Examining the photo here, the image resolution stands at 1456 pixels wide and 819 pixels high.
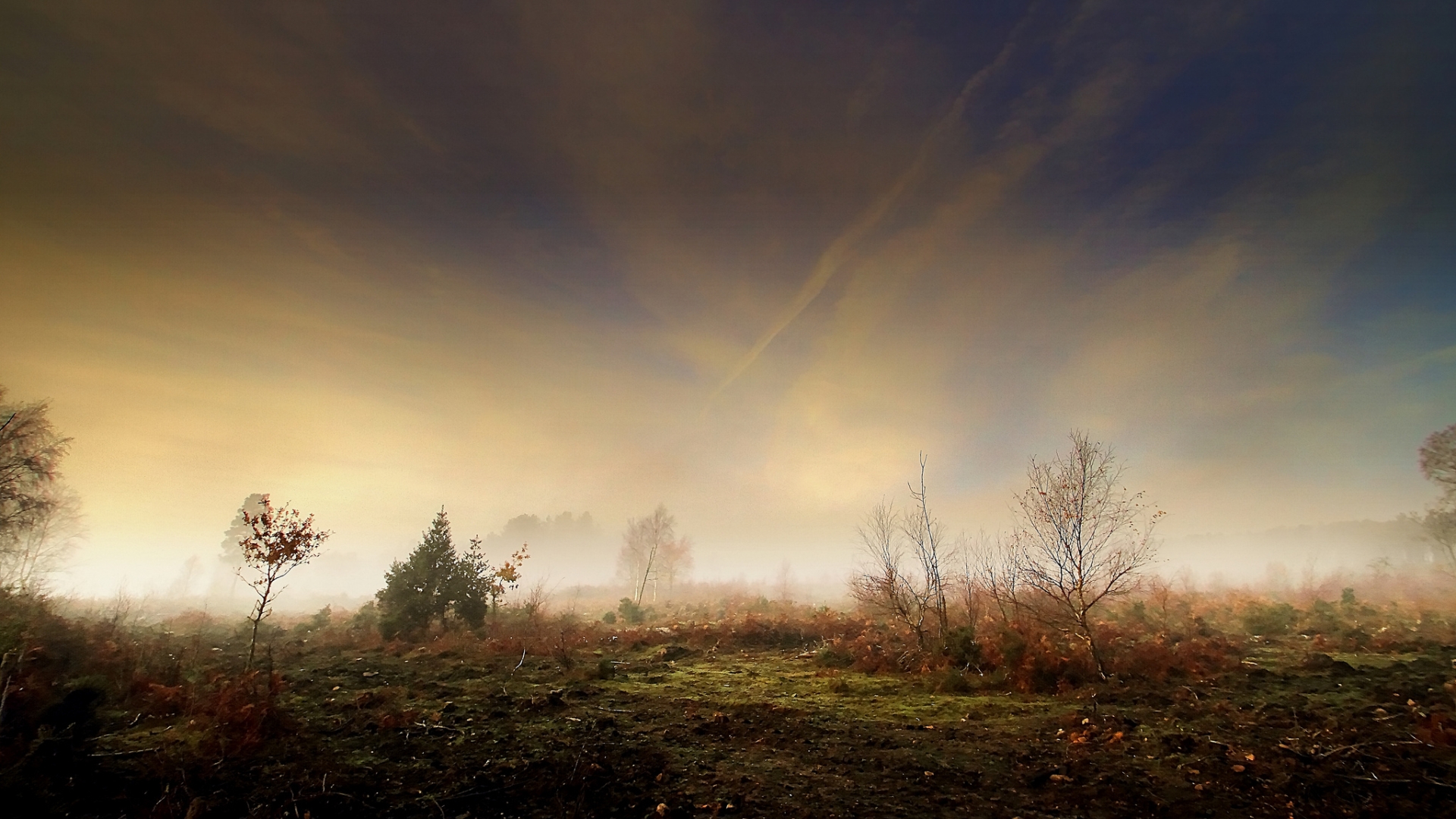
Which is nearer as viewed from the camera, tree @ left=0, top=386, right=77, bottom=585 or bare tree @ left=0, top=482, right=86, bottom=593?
tree @ left=0, top=386, right=77, bottom=585

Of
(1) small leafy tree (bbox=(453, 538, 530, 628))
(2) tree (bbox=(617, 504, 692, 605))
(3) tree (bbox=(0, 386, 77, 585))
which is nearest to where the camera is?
(3) tree (bbox=(0, 386, 77, 585))

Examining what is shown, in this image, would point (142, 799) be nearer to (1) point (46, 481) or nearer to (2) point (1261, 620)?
(1) point (46, 481)

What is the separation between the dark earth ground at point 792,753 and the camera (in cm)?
674

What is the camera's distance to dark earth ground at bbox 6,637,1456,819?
674cm

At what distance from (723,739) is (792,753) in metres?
1.51

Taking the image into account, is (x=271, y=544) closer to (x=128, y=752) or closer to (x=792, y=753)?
(x=128, y=752)

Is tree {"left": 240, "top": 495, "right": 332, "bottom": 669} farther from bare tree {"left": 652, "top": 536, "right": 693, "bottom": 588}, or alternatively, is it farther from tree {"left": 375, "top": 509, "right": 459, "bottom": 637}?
bare tree {"left": 652, "top": 536, "right": 693, "bottom": 588}

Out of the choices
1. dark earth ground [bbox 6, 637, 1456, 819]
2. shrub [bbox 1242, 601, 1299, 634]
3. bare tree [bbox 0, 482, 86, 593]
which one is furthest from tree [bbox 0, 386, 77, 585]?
shrub [bbox 1242, 601, 1299, 634]

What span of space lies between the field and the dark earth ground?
54 mm

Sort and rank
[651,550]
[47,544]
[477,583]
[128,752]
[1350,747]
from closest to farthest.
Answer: [1350,747] < [128,752] < [477,583] < [47,544] < [651,550]

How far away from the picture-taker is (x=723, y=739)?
978 cm

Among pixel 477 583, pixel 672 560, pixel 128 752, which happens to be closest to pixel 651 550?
pixel 672 560

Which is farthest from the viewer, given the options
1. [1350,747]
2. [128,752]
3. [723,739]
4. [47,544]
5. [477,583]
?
[47,544]

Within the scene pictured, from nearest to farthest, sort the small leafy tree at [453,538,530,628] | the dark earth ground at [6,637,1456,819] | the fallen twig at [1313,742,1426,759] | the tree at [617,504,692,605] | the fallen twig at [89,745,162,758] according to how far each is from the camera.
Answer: the dark earth ground at [6,637,1456,819] → the fallen twig at [1313,742,1426,759] → the fallen twig at [89,745,162,758] → the small leafy tree at [453,538,530,628] → the tree at [617,504,692,605]
